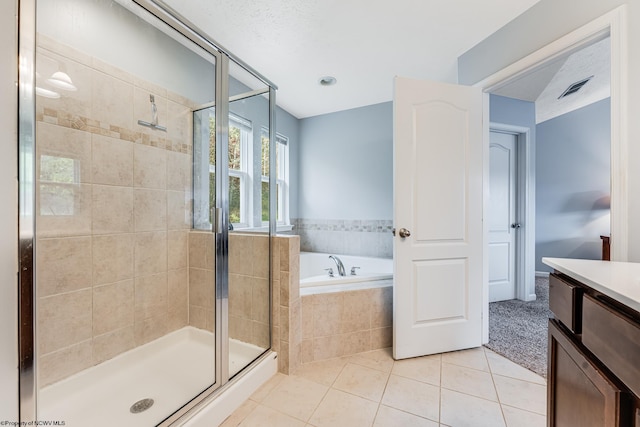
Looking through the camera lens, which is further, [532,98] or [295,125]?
[295,125]

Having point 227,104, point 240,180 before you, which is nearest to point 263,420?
point 240,180

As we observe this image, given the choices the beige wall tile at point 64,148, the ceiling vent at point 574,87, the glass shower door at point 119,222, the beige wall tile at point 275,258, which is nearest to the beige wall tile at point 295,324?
the beige wall tile at point 275,258

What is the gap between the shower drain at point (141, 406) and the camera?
133cm

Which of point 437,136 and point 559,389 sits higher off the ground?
point 437,136

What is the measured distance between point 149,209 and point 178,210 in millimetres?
189

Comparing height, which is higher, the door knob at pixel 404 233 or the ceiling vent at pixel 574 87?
the ceiling vent at pixel 574 87

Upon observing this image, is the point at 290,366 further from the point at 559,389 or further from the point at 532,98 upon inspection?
the point at 532,98

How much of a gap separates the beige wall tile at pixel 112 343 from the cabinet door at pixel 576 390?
2161 millimetres

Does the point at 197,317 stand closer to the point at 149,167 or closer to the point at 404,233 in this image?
the point at 149,167

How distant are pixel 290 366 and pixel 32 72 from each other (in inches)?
70.9

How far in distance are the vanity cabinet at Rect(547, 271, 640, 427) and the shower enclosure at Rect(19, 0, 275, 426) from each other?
4.74ft

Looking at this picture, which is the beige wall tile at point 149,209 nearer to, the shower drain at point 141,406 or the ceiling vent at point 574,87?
the shower drain at point 141,406

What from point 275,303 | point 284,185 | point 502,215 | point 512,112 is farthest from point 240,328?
point 512,112

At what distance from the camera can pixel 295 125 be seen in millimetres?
3566
